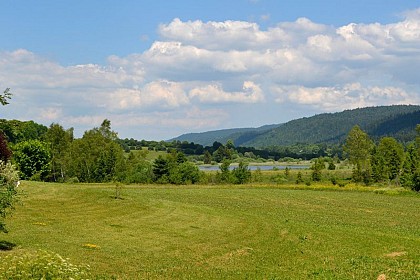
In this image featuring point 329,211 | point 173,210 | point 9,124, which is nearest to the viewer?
point 9,124

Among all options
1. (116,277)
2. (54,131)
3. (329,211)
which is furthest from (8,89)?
(54,131)

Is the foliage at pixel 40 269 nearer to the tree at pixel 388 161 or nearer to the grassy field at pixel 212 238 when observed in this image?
the grassy field at pixel 212 238

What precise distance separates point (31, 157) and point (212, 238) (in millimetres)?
84602

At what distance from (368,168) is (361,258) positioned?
312 feet

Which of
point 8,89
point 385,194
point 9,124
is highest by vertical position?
point 8,89

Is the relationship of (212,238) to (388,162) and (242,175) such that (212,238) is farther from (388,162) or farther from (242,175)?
(242,175)

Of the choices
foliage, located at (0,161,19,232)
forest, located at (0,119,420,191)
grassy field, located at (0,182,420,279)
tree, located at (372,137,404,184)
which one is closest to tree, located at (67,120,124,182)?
forest, located at (0,119,420,191)

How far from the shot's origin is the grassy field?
1166 inches

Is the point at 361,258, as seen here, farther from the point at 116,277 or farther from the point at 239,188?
the point at 239,188

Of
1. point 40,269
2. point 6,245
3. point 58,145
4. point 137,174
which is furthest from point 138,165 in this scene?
point 40,269

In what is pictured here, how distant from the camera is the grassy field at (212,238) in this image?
97.2ft

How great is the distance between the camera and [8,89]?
23.9 meters

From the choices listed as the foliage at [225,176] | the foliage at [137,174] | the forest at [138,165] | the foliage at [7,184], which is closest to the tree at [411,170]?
the forest at [138,165]

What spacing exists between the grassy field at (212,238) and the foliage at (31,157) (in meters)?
51.5
